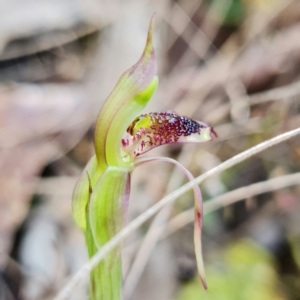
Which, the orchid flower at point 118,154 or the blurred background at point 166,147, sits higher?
the orchid flower at point 118,154

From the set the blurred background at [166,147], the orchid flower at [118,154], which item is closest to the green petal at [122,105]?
the orchid flower at [118,154]

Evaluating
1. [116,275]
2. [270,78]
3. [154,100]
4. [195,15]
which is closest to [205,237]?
[154,100]

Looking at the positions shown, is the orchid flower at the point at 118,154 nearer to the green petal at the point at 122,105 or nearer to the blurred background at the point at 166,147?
the green petal at the point at 122,105

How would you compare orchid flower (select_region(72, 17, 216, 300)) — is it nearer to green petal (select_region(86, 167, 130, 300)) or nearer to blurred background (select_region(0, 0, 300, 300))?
green petal (select_region(86, 167, 130, 300))

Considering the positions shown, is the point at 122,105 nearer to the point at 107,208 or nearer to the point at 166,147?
the point at 107,208

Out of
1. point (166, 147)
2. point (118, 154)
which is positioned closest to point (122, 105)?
point (118, 154)

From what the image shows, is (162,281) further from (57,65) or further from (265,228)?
(57,65)
